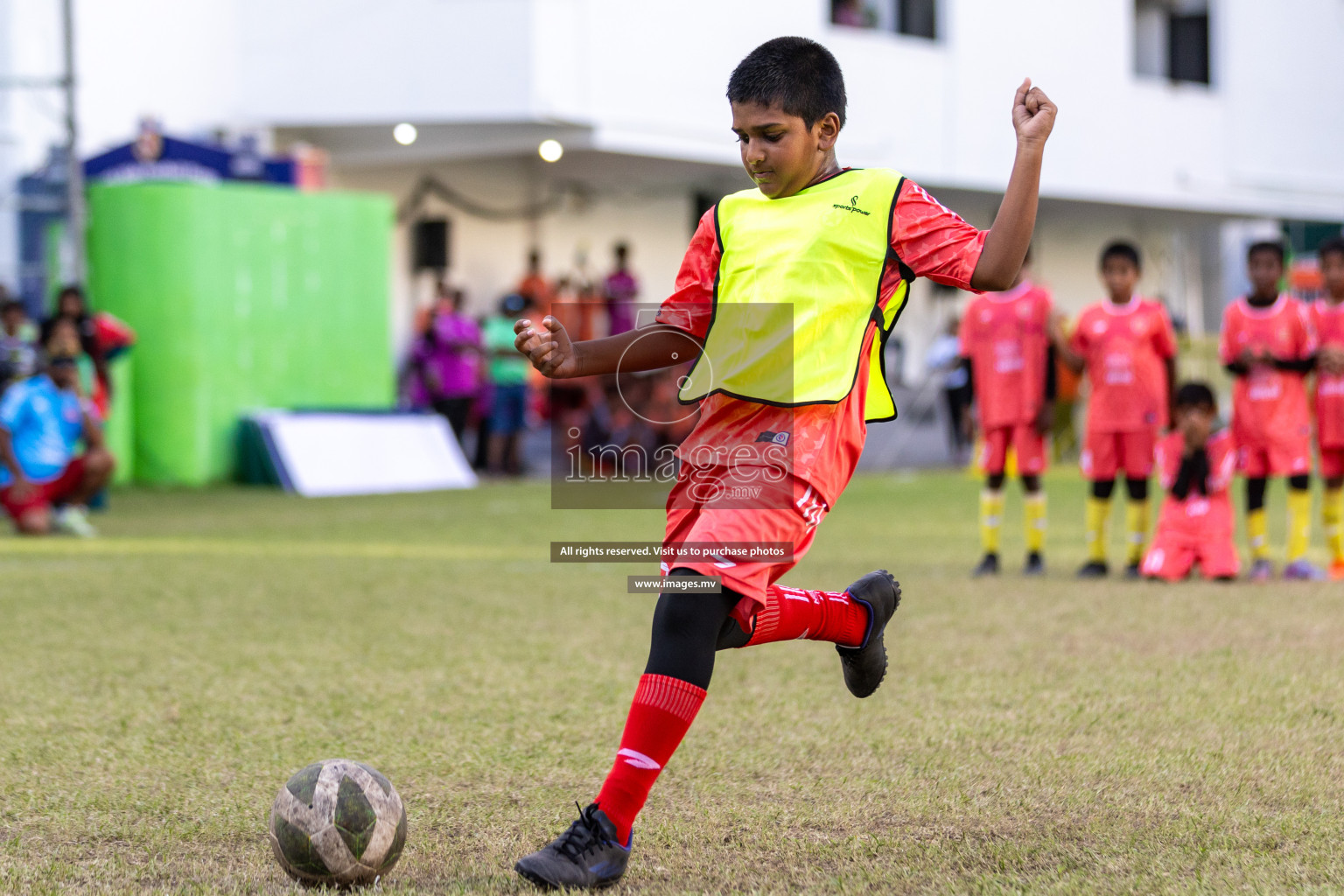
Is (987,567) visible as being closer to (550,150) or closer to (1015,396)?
(1015,396)

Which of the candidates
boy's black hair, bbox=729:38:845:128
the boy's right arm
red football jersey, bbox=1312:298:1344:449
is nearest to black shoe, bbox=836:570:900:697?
the boy's right arm

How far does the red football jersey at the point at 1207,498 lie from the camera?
863 centimetres

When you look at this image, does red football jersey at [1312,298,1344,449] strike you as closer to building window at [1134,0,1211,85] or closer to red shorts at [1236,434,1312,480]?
red shorts at [1236,434,1312,480]

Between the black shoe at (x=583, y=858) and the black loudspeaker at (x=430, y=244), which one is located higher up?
the black loudspeaker at (x=430, y=244)

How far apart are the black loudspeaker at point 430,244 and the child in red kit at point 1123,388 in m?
11.7

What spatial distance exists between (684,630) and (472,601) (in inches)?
184

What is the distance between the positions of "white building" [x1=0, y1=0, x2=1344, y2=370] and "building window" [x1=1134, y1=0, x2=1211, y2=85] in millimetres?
40

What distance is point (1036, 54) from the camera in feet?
74.0

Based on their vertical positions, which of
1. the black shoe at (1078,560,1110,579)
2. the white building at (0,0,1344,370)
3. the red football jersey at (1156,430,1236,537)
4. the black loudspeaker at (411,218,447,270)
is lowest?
the black shoe at (1078,560,1110,579)

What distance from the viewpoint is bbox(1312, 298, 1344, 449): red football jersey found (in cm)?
853

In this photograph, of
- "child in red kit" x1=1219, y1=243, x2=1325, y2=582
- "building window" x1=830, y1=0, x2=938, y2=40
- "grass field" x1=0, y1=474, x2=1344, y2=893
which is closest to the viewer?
"grass field" x1=0, y1=474, x2=1344, y2=893

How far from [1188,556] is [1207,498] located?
0.33 meters

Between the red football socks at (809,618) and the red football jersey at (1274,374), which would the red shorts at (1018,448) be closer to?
the red football jersey at (1274,374)

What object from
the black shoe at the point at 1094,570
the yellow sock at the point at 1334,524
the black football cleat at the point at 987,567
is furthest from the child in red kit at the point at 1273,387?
the black football cleat at the point at 987,567
